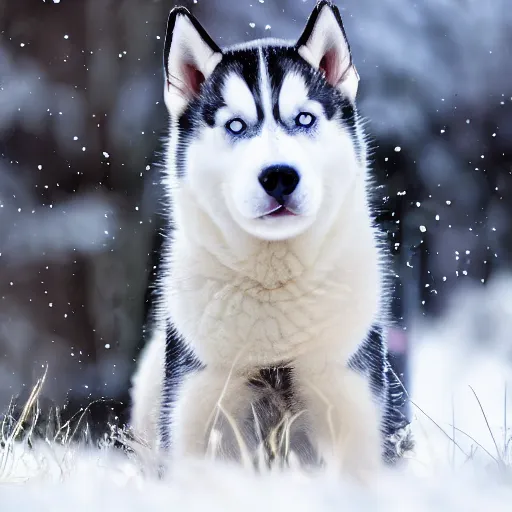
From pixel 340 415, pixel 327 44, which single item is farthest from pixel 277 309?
pixel 327 44

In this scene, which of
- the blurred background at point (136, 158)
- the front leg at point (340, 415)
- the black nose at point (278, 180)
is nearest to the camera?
the black nose at point (278, 180)

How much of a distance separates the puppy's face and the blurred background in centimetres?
7

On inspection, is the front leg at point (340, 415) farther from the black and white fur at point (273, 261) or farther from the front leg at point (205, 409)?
the front leg at point (205, 409)

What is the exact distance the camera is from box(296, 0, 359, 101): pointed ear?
1134 millimetres

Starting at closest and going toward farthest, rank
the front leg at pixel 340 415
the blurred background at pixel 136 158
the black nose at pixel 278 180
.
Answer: the black nose at pixel 278 180 → the front leg at pixel 340 415 → the blurred background at pixel 136 158

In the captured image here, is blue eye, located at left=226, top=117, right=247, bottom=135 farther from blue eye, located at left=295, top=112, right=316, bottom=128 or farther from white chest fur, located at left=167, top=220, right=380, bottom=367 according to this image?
white chest fur, located at left=167, top=220, right=380, bottom=367

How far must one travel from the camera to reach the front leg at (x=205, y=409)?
3.69 ft

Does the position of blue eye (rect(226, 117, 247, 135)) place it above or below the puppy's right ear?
below

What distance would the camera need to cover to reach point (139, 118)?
1.24 meters

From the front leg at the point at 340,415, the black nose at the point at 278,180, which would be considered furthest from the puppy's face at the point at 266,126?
the front leg at the point at 340,415

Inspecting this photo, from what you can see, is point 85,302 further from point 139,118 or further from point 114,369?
point 139,118

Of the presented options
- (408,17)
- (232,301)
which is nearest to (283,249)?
(232,301)

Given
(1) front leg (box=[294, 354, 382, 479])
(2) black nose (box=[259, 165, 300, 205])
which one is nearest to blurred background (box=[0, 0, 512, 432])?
(1) front leg (box=[294, 354, 382, 479])

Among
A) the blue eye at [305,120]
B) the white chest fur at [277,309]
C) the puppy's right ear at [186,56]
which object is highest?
the puppy's right ear at [186,56]
